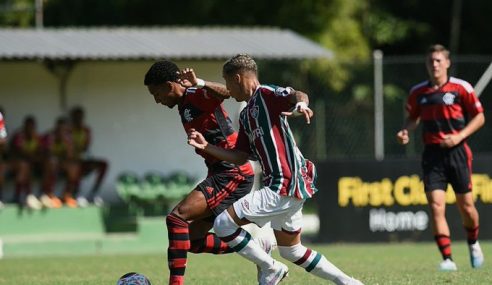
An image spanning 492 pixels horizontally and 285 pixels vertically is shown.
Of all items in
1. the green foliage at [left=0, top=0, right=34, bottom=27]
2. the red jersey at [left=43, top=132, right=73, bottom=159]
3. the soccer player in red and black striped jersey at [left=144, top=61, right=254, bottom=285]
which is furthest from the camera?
the green foliage at [left=0, top=0, right=34, bottom=27]

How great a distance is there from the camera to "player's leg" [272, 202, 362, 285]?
912 centimetres

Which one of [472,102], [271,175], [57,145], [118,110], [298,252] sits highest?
[271,175]

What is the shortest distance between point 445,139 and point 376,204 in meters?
5.87

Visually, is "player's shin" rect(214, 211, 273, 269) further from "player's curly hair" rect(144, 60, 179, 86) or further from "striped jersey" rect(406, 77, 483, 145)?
"striped jersey" rect(406, 77, 483, 145)

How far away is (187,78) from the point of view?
9.92 meters

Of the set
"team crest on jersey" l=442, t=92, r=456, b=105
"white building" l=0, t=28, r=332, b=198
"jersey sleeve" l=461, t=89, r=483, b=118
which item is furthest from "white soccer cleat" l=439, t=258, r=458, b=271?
"white building" l=0, t=28, r=332, b=198

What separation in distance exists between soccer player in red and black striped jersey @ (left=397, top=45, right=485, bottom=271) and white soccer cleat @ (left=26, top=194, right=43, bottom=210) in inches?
342

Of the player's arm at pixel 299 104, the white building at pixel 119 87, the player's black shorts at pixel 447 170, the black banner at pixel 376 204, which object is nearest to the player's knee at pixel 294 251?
the player's arm at pixel 299 104

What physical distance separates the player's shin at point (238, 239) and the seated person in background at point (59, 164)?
11347 mm

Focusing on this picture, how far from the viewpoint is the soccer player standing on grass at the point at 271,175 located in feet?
29.7

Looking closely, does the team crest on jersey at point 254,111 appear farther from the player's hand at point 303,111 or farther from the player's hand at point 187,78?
the player's hand at point 187,78

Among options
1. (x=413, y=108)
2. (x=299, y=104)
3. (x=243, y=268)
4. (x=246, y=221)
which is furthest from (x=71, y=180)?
(x=299, y=104)

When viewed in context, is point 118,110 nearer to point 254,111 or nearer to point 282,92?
point 254,111

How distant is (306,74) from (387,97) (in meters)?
5.93
